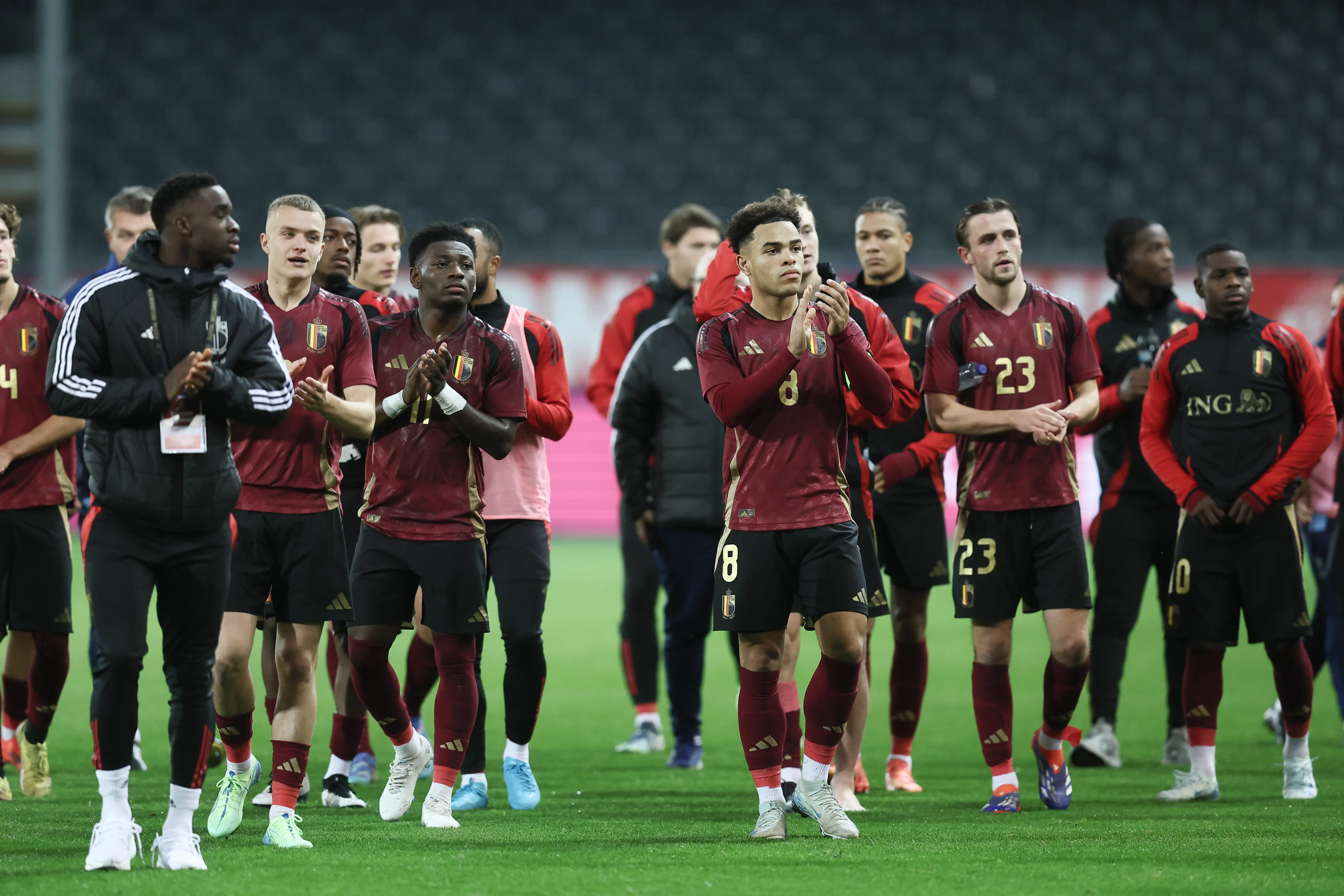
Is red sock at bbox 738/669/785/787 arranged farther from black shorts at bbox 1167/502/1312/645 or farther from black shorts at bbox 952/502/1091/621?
black shorts at bbox 1167/502/1312/645

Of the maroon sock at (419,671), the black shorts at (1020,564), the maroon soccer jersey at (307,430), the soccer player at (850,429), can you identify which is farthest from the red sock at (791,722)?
the maroon soccer jersey at (307,430)

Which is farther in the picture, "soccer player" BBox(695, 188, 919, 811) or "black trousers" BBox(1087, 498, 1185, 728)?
"black trousers" BBox(1087, 498, 1185, 728)

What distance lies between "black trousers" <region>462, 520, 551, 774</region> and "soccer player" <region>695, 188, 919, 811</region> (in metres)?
0.92

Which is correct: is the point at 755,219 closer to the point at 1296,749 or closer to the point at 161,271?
the point at 161,271

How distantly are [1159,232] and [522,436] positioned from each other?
3107mm

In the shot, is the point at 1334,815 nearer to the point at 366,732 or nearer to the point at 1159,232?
the point at 1159,232

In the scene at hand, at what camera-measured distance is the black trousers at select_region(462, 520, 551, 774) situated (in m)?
5.86

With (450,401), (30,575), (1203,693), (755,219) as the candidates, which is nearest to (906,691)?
(1203,693)

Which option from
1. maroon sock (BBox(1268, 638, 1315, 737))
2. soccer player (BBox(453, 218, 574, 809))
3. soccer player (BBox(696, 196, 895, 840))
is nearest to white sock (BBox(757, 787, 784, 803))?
soccer player (BBox(696, 196, 895, 840))

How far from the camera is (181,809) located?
175 inches

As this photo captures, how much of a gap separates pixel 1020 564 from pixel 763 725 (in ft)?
4.39

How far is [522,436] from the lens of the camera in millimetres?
6102

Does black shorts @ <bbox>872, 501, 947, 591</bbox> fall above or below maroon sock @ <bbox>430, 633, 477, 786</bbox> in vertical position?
above

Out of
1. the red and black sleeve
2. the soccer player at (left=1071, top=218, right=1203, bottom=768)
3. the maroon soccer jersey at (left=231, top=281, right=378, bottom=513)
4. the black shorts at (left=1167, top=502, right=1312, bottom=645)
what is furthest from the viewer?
the soccer player at (left=1071, top=218, right=1203, bottom=768)
